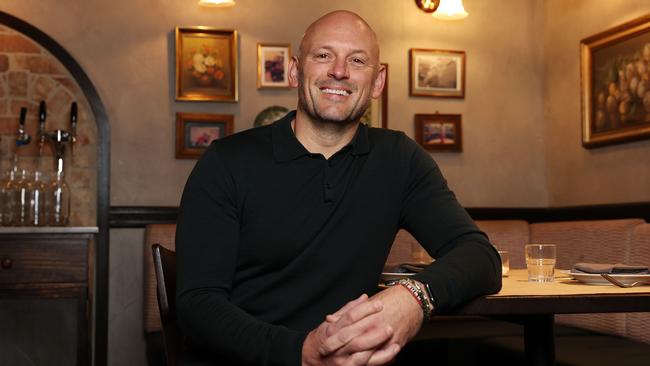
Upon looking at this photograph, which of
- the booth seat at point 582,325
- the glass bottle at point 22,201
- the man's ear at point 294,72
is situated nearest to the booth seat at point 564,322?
the booth seat at point 582,325

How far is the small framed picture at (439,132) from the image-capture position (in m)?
4.98

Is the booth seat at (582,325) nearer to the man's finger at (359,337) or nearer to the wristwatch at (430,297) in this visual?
the wristwatch at (430,297)

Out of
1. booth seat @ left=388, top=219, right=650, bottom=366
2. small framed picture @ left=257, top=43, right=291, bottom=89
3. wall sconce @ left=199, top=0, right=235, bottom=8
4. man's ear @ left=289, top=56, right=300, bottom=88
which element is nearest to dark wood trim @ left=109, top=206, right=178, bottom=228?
small framed picture @ left=257, top=43, right=291, bottom=89

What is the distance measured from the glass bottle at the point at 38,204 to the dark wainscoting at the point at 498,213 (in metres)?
0.35

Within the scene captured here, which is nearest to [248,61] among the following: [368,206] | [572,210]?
[572,210]

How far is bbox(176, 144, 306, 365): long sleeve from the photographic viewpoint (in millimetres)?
1797

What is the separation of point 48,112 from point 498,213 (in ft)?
8.83

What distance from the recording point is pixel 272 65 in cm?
476


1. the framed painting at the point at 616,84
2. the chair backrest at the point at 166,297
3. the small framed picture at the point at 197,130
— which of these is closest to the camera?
the chair backrest at the point at 166,297

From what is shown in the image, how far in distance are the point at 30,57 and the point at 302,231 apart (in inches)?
117

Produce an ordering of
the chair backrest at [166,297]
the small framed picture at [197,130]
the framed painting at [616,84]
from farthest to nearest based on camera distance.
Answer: the small framed picture at [197,130]
the framed painting at [616,84]
the chair backrest at [166,297]

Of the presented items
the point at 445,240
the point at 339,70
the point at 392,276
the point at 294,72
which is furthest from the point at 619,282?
the point at 294,72

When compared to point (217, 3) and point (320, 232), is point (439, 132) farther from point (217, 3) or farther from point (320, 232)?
point (320, 232)

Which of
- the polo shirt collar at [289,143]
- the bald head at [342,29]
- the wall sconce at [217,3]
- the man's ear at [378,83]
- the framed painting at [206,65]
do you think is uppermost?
the wall sconce at [217,3]
